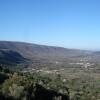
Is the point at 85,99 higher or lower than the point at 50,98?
lower

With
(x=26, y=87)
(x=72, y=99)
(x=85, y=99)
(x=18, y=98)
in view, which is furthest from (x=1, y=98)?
(x=85, y=99)

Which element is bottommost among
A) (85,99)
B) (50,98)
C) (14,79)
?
(85,99)

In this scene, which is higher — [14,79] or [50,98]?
[14,79]

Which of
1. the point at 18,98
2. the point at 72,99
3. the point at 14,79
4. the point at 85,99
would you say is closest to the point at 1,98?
the point at 18,98

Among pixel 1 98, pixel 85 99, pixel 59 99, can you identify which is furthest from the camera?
pixel 85 99

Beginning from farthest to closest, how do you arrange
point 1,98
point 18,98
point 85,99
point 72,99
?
1. point 85,99
2. point 72,99
3. point 18,98
4. point 1,98

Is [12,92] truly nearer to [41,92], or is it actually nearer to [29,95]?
[29,95]

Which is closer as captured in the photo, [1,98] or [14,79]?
[1,98]

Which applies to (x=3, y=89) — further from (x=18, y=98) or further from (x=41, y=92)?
(x=41, y=92)

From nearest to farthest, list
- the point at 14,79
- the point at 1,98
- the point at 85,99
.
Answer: the point at 1,98 < the point at 14,79 < the point at 85,99
